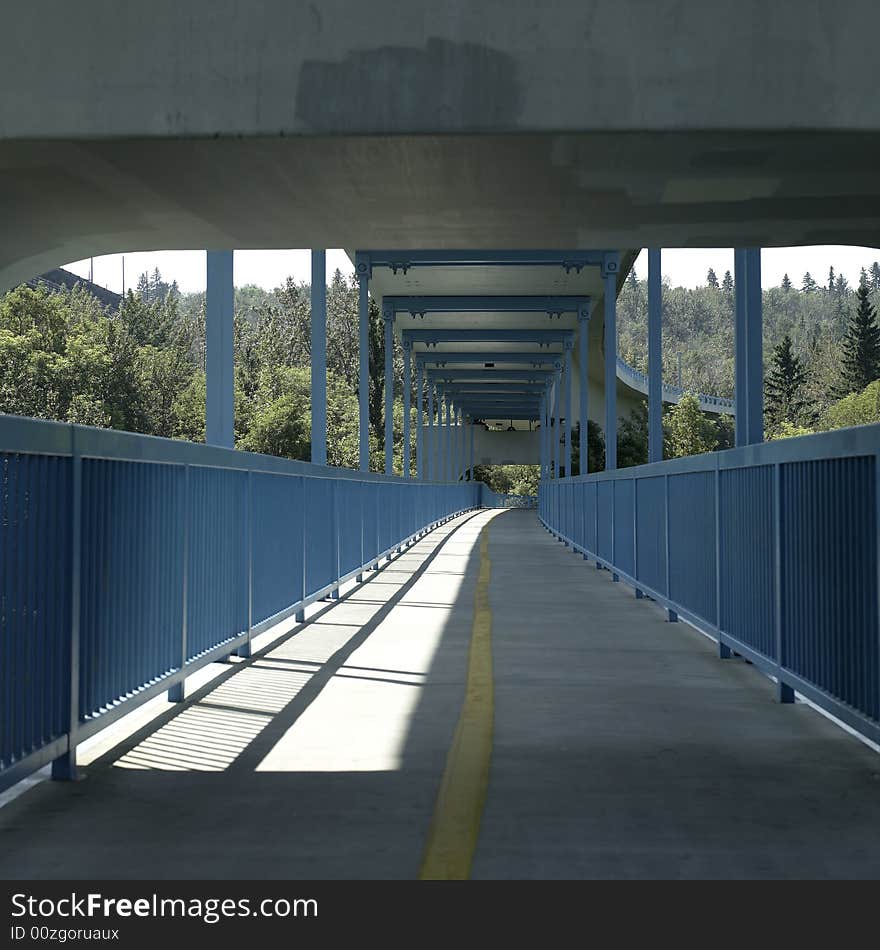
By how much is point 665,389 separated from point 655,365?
8631 centimetres

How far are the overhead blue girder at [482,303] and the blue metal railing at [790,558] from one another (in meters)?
27.3

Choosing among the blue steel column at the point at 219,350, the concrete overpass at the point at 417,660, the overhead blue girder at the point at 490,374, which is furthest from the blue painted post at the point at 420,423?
the concrete overpass at the point at 417,660

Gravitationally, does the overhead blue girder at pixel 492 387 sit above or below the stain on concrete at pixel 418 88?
above

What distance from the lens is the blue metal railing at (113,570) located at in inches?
203

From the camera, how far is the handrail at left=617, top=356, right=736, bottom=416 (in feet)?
292

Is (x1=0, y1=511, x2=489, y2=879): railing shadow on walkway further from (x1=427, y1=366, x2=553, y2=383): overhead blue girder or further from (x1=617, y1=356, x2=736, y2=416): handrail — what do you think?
(x1=617, y1=356, x2=736, y2=416): handrail

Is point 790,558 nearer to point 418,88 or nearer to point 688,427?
point 418,88

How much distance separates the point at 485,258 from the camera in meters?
31.1

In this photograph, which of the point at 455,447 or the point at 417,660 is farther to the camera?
the point at 455,447

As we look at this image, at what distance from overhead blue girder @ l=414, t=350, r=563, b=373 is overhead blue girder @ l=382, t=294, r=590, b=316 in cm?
1408

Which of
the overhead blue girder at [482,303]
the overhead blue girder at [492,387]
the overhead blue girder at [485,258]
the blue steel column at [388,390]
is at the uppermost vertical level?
the overhead blue girder at [492,387]

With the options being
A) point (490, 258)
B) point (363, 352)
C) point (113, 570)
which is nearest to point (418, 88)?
point (113, 570)

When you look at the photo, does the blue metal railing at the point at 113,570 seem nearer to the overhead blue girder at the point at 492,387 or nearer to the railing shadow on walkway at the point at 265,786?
the railing shadow on walkway at the point at 265,786

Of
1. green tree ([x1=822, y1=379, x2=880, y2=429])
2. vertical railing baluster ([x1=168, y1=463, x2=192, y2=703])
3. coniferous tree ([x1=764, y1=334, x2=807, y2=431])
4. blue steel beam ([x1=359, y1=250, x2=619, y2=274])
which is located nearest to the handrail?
green tree ([x1=822, y1=379, x2=880, y2=429])
